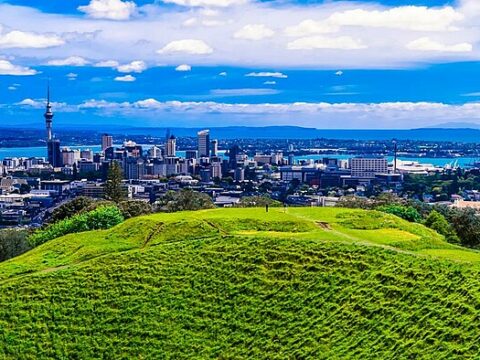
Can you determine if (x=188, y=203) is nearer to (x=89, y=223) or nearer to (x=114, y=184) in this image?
(x=114, y=184)

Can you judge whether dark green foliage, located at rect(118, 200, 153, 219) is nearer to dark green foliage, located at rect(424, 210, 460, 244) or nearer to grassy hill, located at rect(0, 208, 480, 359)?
dark green foliage, located at rect(424, 210, 460, 244)

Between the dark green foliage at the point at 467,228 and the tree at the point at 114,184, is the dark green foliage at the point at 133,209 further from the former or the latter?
the dark green foliage at the point at 467,228

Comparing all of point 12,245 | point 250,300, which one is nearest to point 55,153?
point 12,245

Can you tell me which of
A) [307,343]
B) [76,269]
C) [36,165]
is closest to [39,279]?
[76,269]

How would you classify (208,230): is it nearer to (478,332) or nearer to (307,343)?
(307,343)

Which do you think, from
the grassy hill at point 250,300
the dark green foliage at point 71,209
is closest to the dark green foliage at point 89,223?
the dark green foliage at point 71,209

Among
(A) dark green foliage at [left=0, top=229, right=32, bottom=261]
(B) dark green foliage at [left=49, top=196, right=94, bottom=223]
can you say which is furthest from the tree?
(A) dark green foliage at [left=0, top=229, right=32, bottom=261]
